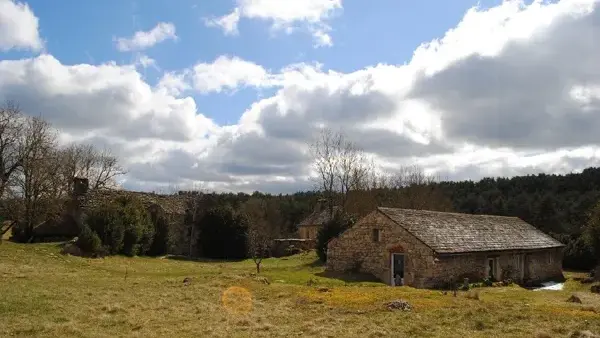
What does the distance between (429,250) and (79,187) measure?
131 ft

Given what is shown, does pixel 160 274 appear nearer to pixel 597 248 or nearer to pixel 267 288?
pixel 267 288

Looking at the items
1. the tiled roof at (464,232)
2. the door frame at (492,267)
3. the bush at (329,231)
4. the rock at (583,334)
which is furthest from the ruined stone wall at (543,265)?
the rock at (583,334)

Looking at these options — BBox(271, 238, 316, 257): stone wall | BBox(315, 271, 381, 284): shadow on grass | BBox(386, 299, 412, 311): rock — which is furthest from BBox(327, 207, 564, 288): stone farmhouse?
BBox(271, 238, 316, 257): stone wall

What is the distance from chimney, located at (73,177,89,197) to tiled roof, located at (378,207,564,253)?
116 feet

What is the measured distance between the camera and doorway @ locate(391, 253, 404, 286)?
→ 96.8 feet

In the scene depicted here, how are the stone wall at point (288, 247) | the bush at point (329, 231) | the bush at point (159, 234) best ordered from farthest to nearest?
the stone wall at point (288, 247) → the bush at point (159, 234) → the bush at point (329, 231)

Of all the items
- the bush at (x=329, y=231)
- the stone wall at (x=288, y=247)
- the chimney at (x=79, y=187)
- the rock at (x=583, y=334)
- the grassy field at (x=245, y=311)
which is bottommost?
the stone wall at (x=288, y=247)

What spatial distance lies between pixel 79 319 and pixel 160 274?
17.4 meters

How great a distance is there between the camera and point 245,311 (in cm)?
1791

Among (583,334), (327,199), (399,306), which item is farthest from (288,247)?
(583,334)

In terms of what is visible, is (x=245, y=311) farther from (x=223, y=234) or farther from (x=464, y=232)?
(x=223, y=234)

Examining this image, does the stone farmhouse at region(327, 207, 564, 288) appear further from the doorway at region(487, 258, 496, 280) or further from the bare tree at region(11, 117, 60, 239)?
the bare tree at region(11, 117, 60, 239)

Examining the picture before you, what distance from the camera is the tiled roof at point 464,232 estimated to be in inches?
1188

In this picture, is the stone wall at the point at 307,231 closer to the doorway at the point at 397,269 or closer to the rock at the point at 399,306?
the doorway at the point at 397,269
